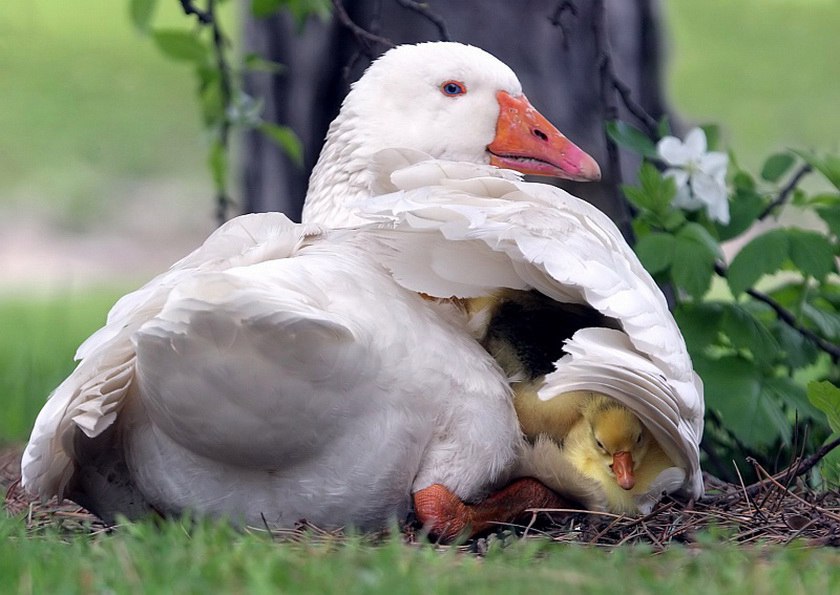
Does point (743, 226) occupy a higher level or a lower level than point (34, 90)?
higher

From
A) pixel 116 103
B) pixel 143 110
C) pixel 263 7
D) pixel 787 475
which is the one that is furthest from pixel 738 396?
pixel 116 103

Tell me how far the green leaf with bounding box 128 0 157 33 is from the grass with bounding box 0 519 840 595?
239 centimetres

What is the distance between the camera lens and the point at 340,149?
4422mm

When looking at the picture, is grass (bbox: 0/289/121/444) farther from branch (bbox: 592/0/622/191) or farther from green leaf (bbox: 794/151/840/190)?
green leaf (bbox: 794/151/840/190)

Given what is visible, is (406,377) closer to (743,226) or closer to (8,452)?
(743,226)

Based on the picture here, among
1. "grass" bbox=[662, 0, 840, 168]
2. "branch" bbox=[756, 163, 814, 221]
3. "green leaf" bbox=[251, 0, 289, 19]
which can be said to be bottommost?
"grass" bbox=[662, 0, 840, 168]

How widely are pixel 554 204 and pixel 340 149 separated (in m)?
1.19

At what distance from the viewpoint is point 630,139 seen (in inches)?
183

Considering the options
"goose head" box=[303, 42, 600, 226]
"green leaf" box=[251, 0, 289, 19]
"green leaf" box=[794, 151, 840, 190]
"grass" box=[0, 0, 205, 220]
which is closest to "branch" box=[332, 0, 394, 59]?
"green leaf" box=[251, 0, 289, 19]

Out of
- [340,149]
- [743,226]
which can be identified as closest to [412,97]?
[340,149]

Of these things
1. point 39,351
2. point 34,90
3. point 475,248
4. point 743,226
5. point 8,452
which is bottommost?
point 34,90

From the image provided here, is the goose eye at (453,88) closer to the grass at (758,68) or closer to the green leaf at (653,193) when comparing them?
the green leaf at (653,193)

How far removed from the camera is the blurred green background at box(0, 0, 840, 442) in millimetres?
16344

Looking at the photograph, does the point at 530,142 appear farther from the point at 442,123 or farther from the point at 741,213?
the point at 741,213
